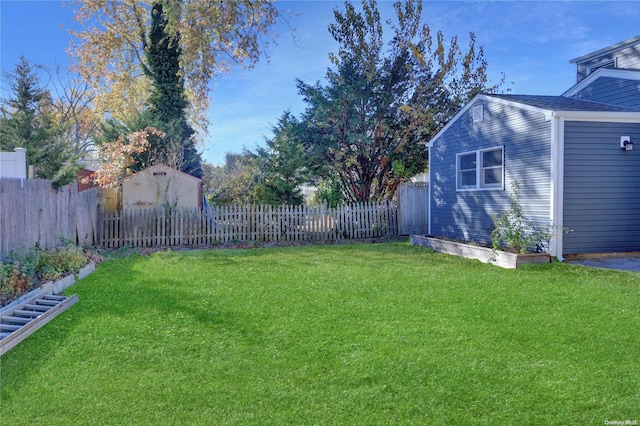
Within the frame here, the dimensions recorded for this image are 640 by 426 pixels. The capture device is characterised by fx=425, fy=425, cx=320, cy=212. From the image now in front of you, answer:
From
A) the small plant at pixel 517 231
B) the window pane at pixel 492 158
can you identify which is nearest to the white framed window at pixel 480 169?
the window pane at pixel 492 158

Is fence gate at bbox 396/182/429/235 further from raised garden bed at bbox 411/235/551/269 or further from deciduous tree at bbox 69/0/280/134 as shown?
deciduous tree at bbox 69/0/280/134

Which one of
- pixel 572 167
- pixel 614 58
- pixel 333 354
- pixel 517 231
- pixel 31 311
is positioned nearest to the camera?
pixel 333 354

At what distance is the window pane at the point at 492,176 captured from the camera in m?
9.80

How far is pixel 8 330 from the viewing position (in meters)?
4.12

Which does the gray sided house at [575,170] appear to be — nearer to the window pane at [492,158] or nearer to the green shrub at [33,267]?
the window pane at [492,158]

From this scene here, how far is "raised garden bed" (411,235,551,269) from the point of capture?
7660 millimetres

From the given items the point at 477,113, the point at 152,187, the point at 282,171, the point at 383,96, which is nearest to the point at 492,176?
the point at 477,113

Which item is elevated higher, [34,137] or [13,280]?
[34,137]

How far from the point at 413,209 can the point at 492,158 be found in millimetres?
3559

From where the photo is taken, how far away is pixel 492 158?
1009cm

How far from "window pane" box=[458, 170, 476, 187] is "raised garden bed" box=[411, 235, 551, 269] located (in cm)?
178

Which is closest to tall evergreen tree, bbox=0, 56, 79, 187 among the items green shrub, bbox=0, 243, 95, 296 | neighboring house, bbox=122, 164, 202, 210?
neighboring house, bbox=122, 164, 202, 210

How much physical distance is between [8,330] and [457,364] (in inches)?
164

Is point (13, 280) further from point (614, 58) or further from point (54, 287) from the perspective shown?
point (614, 58)
